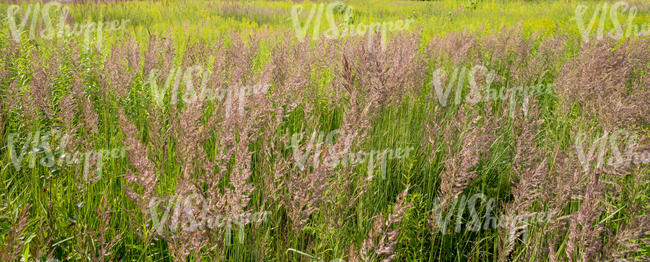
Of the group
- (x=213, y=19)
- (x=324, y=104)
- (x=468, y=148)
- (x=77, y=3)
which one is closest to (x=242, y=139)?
(x=468, y=148)

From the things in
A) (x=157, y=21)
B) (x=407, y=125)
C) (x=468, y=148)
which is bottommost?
(x=407, y=125)

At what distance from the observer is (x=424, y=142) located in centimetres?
207

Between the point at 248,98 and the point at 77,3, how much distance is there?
23.6ft

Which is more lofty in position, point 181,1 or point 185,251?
point 181,1

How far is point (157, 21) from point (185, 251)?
6.98m

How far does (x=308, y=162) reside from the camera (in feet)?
4.22

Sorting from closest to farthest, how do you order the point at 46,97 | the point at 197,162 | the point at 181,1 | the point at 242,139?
the point at 242,139
the point at 197,162
the point at 46,97
the point at 181,1

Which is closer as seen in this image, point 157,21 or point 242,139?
point 242,139

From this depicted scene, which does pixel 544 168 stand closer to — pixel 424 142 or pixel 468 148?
pixel 468 148

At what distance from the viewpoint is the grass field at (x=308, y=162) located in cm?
112

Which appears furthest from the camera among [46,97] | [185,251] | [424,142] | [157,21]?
[157,21]

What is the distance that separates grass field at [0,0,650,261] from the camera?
3.68 ft

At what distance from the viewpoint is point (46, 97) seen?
1.84 m

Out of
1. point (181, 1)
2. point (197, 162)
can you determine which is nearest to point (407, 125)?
point (197, 162)
